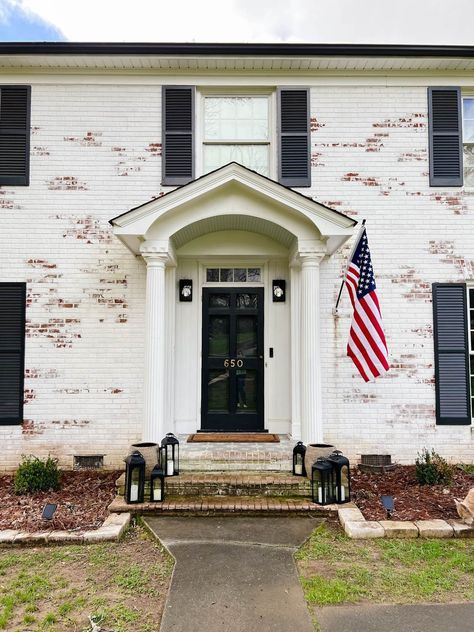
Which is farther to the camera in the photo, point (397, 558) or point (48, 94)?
point (48, 94)

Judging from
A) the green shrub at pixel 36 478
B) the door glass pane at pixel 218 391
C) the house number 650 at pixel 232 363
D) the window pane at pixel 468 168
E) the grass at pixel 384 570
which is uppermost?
the window pane at pixel 468 168

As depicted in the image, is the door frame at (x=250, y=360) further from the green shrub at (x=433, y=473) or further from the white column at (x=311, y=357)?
the green shrub at (x=433, y=473)

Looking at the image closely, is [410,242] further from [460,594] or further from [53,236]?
[53,236]

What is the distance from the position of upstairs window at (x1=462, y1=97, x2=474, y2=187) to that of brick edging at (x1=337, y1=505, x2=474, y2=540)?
4.72 meters

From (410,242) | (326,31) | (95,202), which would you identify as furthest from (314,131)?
(326,31)

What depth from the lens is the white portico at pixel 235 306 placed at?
5.32 meters

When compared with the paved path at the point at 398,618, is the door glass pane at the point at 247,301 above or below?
above

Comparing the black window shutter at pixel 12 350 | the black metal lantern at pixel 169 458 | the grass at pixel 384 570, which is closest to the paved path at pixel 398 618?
the grass at pixel 384 570

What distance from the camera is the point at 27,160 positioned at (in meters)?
6.11

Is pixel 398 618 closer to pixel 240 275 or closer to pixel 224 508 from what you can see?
pixel 224 508

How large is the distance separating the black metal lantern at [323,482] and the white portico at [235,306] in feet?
2.42

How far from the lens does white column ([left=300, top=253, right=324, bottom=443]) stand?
5230 millimetres

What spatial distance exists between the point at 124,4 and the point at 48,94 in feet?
13.0

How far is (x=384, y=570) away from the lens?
335cm
